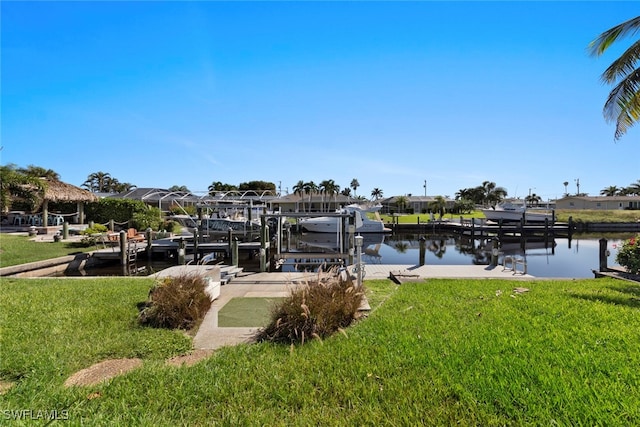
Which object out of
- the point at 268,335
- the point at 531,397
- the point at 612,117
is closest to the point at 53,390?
the point at 268,335

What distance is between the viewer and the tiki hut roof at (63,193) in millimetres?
26928

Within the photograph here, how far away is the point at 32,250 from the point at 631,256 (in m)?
24.0

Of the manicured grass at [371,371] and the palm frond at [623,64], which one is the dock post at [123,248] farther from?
the palm frond at [623,64]

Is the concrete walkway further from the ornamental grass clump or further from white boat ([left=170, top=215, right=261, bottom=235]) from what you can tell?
white boat ([left=170, top=215, right=261, bottom=235])

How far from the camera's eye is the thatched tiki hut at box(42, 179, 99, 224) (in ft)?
87.8

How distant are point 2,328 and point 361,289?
19.4ft

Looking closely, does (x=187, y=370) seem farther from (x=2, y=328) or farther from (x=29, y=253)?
(x=29, y=253)

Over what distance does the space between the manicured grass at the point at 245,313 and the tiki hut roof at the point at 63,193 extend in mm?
24773

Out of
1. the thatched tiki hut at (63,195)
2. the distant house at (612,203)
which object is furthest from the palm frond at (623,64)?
the distant house at (612,203)

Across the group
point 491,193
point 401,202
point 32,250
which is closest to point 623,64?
point 32,250

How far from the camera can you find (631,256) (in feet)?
35.4

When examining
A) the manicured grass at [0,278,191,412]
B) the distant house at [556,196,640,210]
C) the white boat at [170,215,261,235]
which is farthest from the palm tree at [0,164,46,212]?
the distant house at [556,196,640,210]

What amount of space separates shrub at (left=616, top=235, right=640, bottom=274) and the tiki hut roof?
32082mm

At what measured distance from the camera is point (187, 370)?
421cm
